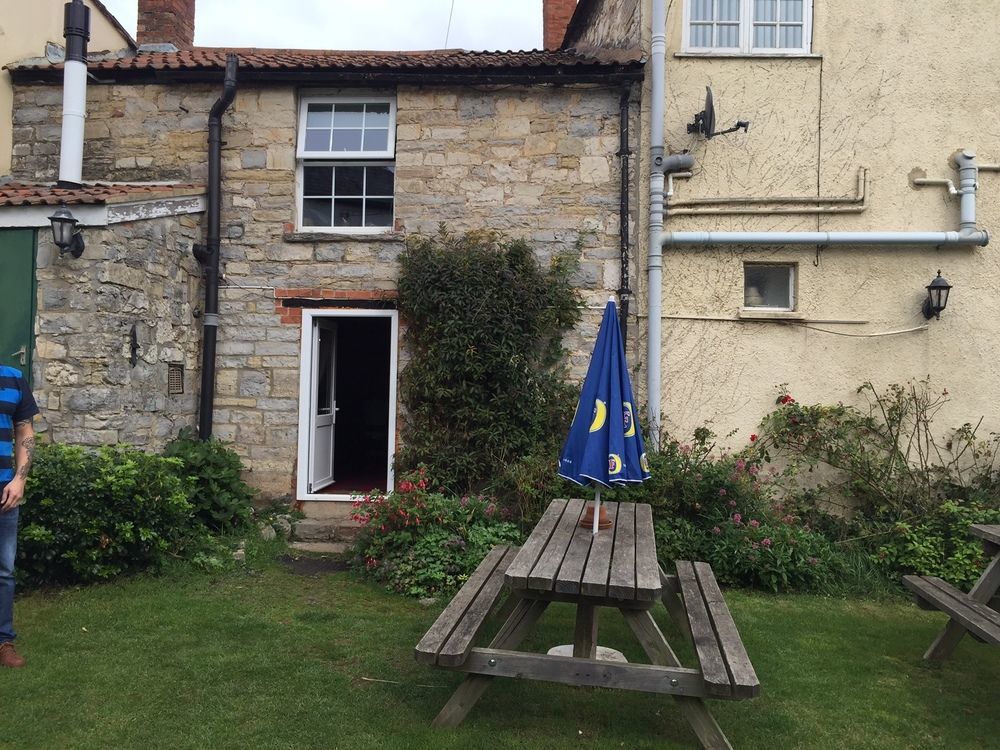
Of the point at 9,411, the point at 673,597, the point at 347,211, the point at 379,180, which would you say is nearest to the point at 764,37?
the point at 379,180

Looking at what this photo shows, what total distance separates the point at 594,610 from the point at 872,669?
2.03 meters

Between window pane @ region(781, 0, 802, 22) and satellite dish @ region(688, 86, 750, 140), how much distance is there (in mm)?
1137

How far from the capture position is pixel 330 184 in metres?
7.77

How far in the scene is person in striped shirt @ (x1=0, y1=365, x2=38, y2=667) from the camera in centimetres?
389

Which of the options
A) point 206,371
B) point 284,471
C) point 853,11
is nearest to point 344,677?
point 284,471

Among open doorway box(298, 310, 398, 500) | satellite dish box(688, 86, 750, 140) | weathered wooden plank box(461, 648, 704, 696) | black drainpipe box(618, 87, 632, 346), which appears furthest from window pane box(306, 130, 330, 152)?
weathered wooden plank box(461, 648, 704, 696)

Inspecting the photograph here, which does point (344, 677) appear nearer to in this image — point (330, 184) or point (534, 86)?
point (330, 184)

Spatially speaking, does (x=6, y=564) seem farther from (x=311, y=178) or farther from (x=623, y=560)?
(x=311, y=178)

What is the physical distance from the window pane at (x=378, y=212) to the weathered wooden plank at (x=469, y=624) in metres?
4.54

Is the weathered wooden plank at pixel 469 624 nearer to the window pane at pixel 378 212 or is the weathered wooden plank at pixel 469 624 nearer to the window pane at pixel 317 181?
the window pane at pixel 378 212

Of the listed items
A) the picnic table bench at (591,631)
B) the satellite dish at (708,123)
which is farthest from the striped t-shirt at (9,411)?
the satellite dish at (708,123)

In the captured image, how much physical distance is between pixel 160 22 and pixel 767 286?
8711 mm

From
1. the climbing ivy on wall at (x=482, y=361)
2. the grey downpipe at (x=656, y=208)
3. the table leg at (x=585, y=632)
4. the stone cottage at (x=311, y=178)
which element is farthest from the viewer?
the stone cottage at (x=311, y=178)

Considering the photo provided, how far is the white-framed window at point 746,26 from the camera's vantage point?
7496 mm
